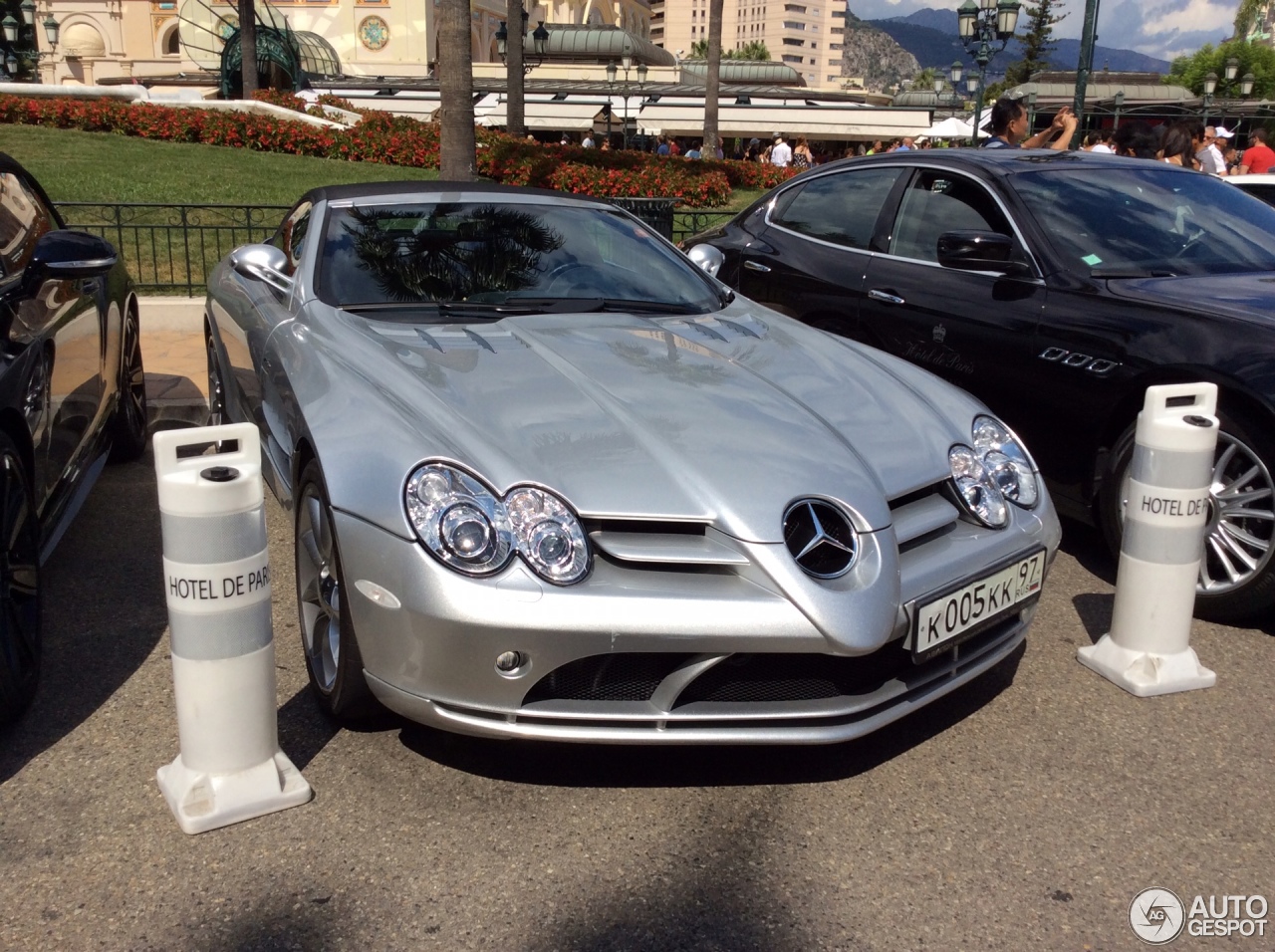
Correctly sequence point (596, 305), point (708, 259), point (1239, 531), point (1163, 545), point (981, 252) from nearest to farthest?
point (1163, 545)
point (1239, 531)
point (596, 305)
point (981, 252)
point (708, 259)

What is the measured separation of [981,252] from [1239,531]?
58.6 inches

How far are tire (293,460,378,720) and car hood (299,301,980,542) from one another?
0.21m

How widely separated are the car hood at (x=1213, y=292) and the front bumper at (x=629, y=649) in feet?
6.69

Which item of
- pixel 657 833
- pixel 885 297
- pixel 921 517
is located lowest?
pixel 657 833

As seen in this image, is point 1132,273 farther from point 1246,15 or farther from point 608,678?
point 1246,15

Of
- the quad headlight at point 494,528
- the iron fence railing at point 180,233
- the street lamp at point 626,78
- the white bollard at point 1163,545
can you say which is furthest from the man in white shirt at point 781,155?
the quad headlight at point 494,528

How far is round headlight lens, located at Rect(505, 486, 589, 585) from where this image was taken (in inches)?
108

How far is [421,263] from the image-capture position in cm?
425

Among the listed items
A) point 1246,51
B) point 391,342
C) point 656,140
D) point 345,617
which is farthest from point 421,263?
point 1246,51

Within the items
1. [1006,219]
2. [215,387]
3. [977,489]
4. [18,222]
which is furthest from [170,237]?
[977,489]

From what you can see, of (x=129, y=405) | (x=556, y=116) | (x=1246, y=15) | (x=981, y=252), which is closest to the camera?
(x=981, y=252)

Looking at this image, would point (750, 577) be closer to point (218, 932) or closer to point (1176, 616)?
point (218, 932)

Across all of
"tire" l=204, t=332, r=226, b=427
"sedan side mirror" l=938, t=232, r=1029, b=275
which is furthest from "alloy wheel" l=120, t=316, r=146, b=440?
"sedan side mirror" l=938, t=232, r=1029, b=275

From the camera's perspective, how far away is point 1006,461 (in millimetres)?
3533
